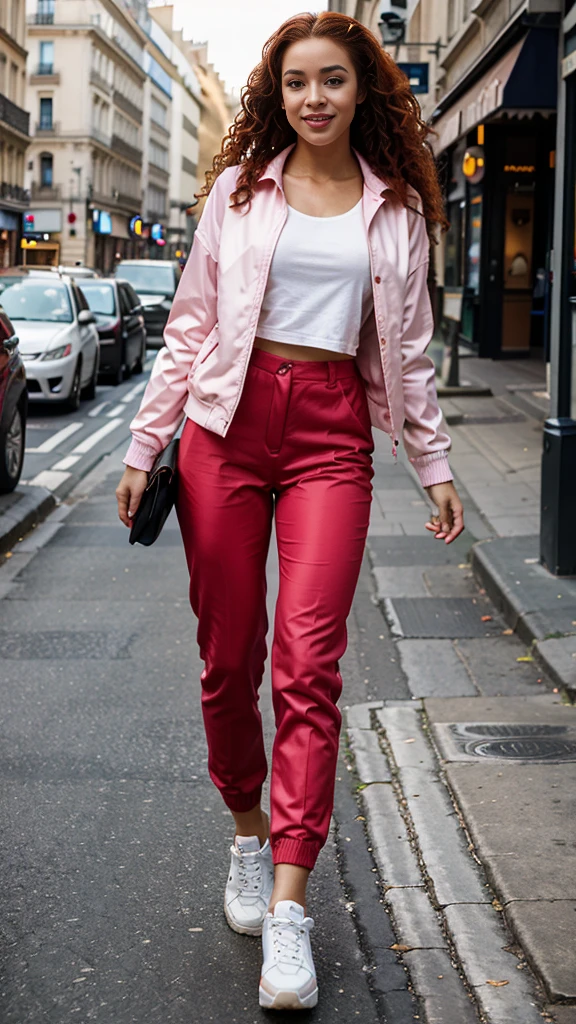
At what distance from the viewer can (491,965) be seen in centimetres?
320

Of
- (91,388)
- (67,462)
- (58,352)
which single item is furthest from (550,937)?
(91,388)

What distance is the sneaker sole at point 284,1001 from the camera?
2918mm

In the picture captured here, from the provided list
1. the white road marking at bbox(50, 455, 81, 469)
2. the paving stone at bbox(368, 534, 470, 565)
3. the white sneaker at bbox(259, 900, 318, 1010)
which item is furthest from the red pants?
A: the white road marking at bbox(50, 455, 81, 469)

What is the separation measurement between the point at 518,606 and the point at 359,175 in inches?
144

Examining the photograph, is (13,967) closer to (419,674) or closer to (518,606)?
(419,674)

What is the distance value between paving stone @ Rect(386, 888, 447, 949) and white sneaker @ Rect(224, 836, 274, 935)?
1.11ft

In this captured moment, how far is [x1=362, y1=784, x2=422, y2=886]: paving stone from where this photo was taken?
3789mm

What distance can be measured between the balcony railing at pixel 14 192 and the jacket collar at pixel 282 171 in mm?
59194

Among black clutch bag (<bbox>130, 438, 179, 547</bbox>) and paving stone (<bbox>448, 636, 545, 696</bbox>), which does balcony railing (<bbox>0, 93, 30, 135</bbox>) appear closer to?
paving stone (<bbox>448, 636, 545, 696</bbox>)

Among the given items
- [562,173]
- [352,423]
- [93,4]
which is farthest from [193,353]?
[93,4]

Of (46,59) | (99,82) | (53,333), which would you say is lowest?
(53,333)

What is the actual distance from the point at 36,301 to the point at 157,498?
1547cm

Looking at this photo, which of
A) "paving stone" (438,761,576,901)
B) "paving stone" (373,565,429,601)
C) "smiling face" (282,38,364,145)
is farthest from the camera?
"paving stone" (373,565,429,601)

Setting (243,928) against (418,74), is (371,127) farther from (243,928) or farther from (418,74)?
(418,74)
